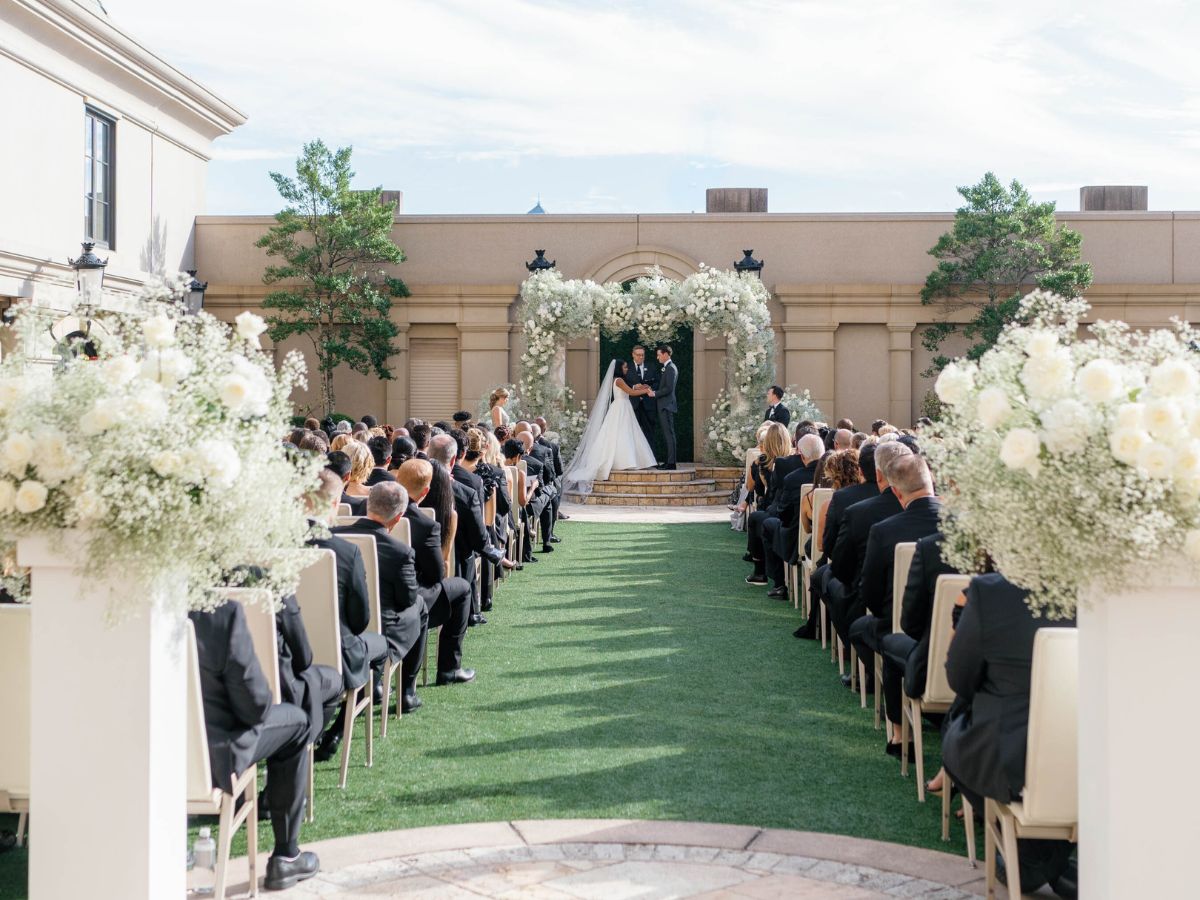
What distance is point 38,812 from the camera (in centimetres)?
346

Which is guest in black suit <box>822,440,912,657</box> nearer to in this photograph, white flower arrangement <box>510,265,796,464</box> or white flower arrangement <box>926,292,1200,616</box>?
white flower arrangement <box>926,292,1200,616</box>

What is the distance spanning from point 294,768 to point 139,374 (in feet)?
6.25

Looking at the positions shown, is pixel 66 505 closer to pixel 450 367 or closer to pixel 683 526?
pixel 683 526

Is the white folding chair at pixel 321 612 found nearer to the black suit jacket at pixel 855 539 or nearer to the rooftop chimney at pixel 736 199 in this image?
the black suit jacket at pixel 855 539

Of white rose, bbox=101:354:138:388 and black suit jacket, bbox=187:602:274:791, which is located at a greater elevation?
white rose, bbox=101:354:138:388

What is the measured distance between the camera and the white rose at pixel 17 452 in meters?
3.28

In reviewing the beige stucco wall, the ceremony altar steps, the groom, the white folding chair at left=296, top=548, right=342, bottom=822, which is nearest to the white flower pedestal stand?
the white folding chair at left=296, top=548, right=342, bottom=822

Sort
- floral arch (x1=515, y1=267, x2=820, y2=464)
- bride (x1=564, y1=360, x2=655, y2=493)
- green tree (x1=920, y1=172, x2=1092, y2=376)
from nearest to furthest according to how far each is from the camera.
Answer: floral arch (x1=515, y1=267, x2=820, y2=464) → bride (x1=564, y1=360, x2=655, y2=493) → green tree (x1=920, y1=172, x2=1092, y2=376)

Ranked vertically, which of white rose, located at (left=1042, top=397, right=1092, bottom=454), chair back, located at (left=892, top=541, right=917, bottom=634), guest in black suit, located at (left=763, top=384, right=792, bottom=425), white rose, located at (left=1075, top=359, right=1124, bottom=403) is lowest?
chair back, located at (left=892, top=541, right=917, bottom=634)

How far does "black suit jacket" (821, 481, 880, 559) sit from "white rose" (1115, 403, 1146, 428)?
4655mm

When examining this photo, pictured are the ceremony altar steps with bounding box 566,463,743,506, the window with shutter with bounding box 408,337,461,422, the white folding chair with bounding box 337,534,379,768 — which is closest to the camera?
the white folding chair with bounding box 337,534,379,768

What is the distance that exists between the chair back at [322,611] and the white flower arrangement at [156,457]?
5.57 ft

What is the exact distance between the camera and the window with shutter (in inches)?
1021

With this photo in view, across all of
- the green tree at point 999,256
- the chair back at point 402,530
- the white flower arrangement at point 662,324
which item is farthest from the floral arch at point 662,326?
the chair back at point 402,530
